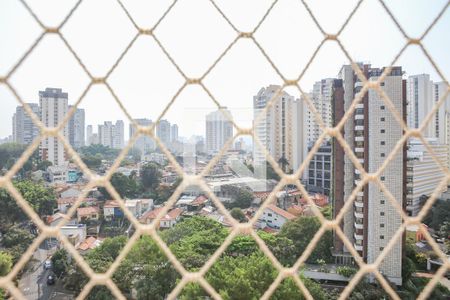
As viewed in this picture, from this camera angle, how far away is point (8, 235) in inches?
237

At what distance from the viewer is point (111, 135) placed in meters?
14.8

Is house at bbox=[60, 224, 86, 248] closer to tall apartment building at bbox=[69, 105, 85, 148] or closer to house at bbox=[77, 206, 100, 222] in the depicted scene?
house at bbox=[77, 206, 100, 222]

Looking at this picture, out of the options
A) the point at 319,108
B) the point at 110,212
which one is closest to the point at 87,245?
the point at 110,212

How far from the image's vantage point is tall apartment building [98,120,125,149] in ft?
47.3

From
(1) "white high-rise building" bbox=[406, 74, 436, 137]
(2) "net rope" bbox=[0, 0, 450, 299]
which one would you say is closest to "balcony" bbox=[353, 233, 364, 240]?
(1) "white high-rise building" bbox=[406, 74, 436, 137]

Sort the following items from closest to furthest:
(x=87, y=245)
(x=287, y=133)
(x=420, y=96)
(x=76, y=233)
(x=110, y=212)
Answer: (x=87, y=245) → (x=76, y=233) → (x=110, y=212) → (x=420, y=96) → (x=287, y=133)

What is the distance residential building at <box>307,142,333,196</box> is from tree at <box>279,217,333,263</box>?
227 inches

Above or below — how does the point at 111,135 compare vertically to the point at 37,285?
above

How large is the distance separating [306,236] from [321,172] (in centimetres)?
667

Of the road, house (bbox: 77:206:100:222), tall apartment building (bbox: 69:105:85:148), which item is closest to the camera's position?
the road

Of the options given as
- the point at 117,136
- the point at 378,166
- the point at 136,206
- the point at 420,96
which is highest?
the point at 420,96

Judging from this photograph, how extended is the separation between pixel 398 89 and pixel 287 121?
24.3 ft

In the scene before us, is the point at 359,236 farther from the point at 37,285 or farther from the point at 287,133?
the point at 287,133

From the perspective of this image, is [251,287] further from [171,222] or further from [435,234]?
[435,234]
